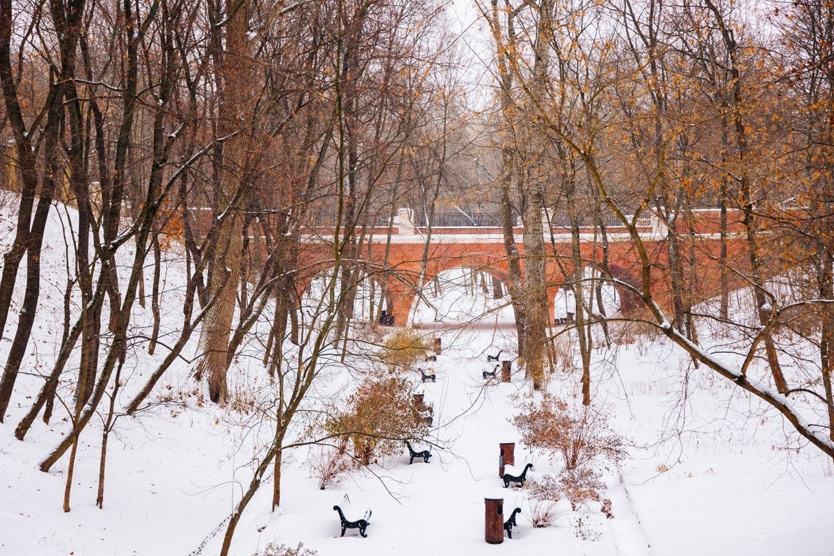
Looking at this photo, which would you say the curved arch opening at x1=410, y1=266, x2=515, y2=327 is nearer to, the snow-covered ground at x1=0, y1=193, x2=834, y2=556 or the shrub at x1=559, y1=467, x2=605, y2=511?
the snow-covered ground at x1=0, y1=193, x2=834, y2=556

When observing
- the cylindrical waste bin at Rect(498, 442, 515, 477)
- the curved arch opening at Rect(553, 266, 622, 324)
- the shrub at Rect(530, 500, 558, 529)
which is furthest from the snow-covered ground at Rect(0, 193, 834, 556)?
the curved arch opening at Rect(553, 266, 622, 324)

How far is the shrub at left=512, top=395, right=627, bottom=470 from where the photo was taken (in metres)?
11.1

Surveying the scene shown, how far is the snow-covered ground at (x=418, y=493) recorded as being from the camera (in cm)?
740

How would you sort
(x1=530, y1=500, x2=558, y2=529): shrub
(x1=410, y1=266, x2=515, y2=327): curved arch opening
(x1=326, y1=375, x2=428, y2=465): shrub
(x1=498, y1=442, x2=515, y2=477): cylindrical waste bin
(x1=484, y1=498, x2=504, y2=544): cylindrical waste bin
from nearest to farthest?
(x1=410, y1=266, x2=515, y2=327): curved arch opening < (x1=484, y1=498, x2=504, y2=544): cylindrical waste bin < (x1=530, y1=500, x2=558, y2=529): shrub < (x1=498, y1=442, x2=515, y2=477): cylindrical waste bin < (x1=326, y1=375, x2=428, y2=465): shrub

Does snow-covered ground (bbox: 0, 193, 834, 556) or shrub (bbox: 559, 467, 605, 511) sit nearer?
snow-covered ground (bbox: 0, 193, 834, 556)

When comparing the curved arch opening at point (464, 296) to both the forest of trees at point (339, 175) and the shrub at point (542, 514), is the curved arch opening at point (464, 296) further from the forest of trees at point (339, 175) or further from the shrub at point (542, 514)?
the shrub at point (542, 514)

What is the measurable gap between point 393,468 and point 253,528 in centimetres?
305

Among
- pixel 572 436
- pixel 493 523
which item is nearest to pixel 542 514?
pixel 493 523

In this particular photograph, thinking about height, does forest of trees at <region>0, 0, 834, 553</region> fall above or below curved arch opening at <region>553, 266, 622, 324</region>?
above

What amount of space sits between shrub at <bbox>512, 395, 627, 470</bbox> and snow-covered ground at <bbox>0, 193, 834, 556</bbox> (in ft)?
0.92

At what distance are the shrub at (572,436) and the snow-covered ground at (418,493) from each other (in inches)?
11.1

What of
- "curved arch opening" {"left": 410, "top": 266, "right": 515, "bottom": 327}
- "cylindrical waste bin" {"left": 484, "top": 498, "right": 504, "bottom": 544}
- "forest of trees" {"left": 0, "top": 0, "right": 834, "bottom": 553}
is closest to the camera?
"curved arch opening" {"left": 410, "top": 266, "right": 515, "bottom": 327}

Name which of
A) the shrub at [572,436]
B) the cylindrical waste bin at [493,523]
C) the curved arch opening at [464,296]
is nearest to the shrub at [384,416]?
the curved arch opening at [464,296]

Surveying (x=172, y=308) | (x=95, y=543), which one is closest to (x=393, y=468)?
(x=95, y=543)
